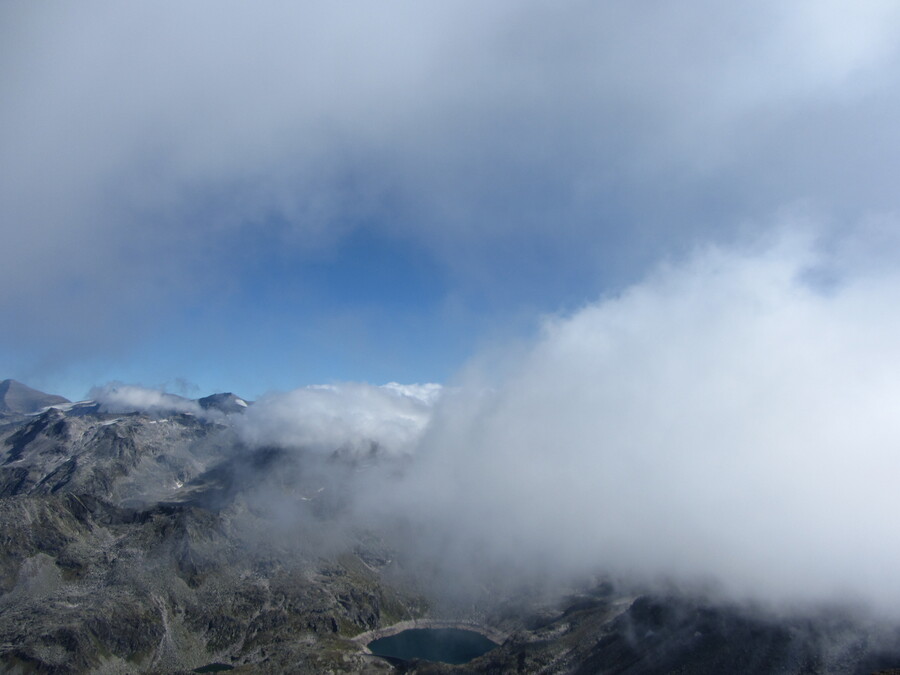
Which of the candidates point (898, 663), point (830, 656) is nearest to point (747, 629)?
point (830, 656)

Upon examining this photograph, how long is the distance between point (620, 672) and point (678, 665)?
22.0 meters

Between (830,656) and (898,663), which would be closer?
(898,663)

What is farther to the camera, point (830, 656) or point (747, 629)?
point (747, 629)

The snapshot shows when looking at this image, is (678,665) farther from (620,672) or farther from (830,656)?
(830,656)

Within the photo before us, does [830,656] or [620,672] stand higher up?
[830,656]

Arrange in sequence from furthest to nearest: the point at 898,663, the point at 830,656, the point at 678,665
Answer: the point at 678,665
the point at 830,656
the point at 898,663

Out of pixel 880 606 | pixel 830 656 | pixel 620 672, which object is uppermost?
pixel 880 606

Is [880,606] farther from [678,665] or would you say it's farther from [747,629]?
[678,665]

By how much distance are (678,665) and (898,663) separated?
66717 millimetres

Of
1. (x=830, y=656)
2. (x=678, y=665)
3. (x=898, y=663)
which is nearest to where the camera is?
(x=898, y=663)

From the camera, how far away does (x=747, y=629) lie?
7805 inches

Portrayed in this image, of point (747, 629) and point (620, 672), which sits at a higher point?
point (747, 629)

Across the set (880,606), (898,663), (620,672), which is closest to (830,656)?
(898,663)

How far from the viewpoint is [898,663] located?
162 metres
